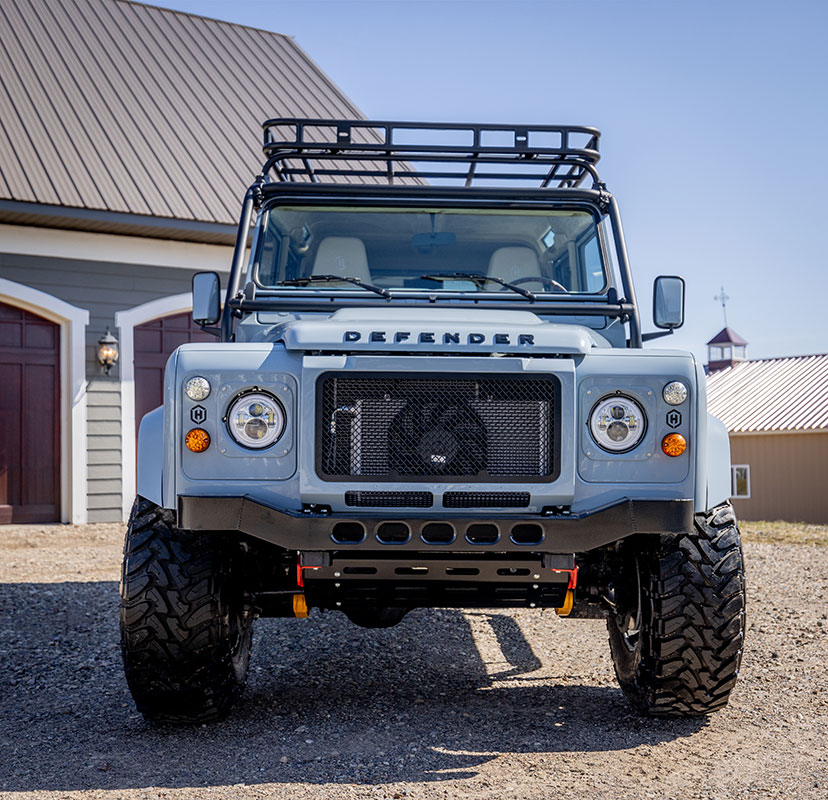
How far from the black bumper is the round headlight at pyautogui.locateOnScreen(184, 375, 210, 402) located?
0.36 metres

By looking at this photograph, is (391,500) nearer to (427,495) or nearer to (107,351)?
(427,495)

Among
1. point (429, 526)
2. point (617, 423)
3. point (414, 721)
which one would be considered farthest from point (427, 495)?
point (414, 721)

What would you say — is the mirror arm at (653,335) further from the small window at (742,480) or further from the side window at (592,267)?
the small window at (742,480)

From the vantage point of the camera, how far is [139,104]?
12727 mm

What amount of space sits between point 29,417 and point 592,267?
8.00 meters

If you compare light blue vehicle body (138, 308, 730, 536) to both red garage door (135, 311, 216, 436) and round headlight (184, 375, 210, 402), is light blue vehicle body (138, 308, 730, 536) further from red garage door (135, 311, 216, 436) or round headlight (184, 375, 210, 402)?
red garage door (135, 311, 216, 436)

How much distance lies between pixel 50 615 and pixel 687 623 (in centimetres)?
416

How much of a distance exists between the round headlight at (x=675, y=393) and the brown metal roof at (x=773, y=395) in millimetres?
21885

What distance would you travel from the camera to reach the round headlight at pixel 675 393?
3.69 m

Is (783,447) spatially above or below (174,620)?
above

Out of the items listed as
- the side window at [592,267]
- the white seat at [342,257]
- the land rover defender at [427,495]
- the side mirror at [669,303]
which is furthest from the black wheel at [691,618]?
the white seat at [342,257]

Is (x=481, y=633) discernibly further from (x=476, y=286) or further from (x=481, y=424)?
(x=481, y=424)

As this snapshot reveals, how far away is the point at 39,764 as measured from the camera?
3.57 meters

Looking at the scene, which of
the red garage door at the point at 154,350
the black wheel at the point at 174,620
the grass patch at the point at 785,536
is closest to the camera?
the black wheel at the point at 174,620
